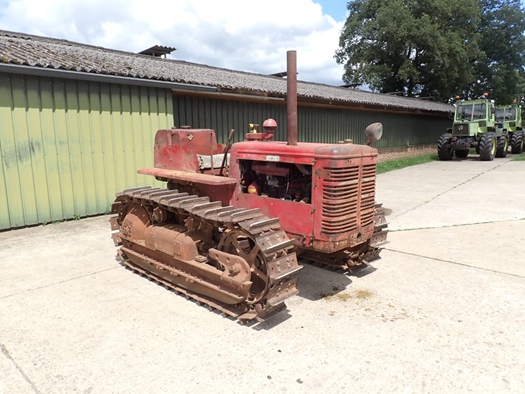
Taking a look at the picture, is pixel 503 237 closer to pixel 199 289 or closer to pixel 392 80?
pixel 199 289

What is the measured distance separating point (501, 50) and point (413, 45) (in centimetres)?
1116

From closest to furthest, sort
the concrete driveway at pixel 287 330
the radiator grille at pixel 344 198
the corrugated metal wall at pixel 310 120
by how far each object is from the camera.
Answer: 1. the concrete driveway at pixel 287 330
2. the radiator grille at pixel 344 198
3. the corrugated metal wall at pixel 310 120

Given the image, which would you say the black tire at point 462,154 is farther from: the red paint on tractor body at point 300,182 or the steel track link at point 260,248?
the steel track link at point 260,248

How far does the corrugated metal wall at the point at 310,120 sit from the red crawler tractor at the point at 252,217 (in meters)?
4.64

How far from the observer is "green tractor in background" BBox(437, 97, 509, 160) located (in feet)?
57.1

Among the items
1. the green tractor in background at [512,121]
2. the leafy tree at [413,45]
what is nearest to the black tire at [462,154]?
the green tractor in background at [512,121]

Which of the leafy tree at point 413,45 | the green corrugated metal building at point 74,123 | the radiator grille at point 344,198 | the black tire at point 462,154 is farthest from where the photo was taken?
the leafy tree at point 413,45

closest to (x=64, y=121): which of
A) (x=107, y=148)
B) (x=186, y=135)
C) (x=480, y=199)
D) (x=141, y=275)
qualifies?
(x=107, y=148)

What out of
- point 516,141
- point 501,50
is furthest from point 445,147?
point 501,50

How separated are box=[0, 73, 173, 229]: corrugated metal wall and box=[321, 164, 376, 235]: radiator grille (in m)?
5.26

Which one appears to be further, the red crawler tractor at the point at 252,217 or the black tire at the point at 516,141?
the black tire at the point at 516,141

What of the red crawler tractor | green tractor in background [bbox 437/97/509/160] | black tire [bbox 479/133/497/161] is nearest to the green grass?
green tractor in background [bbox 437/97/509/160]

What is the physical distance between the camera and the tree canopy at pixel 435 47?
95.1ft

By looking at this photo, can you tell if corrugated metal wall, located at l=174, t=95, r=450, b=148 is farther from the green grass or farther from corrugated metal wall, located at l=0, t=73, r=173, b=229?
corrugated metal wall, located at l=0, t=73, r=173, b=229
